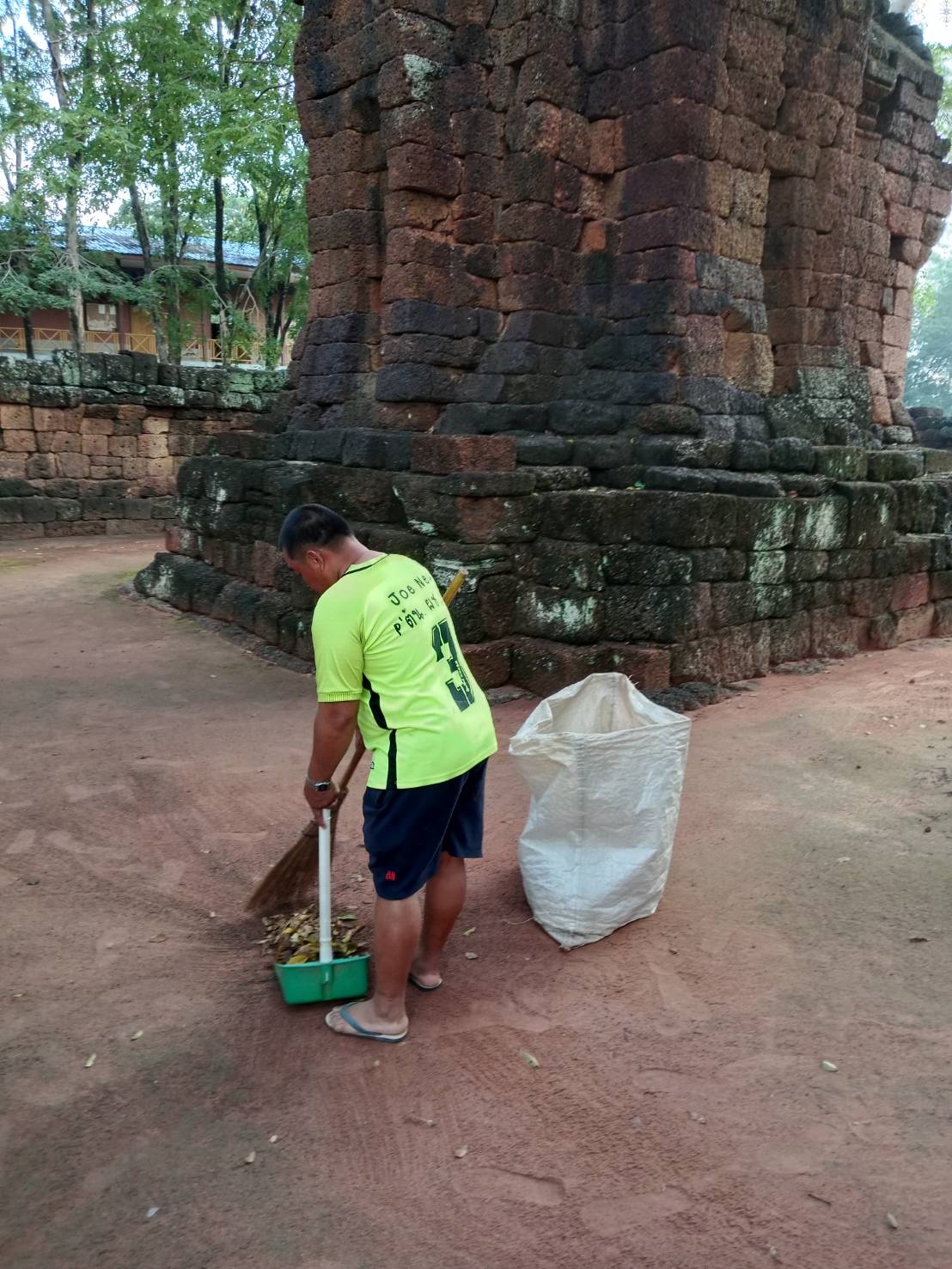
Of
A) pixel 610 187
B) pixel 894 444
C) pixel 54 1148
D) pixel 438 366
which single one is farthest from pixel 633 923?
pixel 894 444

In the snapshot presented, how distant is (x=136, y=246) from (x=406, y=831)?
26.2 m

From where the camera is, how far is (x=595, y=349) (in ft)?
26.0

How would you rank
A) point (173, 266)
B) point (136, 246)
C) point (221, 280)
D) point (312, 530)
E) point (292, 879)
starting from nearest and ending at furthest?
point (312, 530) < point (292, 879) < point (173, 266) < point (221, 280) < point (136, 246)

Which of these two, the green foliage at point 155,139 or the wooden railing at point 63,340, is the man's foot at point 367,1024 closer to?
the green foliage at point 155,139

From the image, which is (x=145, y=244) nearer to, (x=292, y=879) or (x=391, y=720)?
(x=292, y=879)

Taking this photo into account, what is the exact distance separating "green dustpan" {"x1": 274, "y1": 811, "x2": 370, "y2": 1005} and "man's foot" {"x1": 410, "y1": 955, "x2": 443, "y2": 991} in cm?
17

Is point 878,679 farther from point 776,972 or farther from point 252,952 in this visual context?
point 252,952

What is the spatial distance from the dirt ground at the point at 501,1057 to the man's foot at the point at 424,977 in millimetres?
60

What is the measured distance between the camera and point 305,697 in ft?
21.6

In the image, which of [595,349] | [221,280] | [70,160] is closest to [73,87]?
[70,160]

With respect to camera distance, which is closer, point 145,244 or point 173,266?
point 173,266

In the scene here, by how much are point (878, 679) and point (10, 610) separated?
25.6ft

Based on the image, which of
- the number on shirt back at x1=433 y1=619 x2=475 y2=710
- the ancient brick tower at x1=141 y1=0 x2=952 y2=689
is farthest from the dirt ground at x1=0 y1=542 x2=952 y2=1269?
the ancient brick tower at x1=141 y1=0 x2=952 y2=689

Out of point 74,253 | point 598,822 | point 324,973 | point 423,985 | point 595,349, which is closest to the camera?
point 324,973
